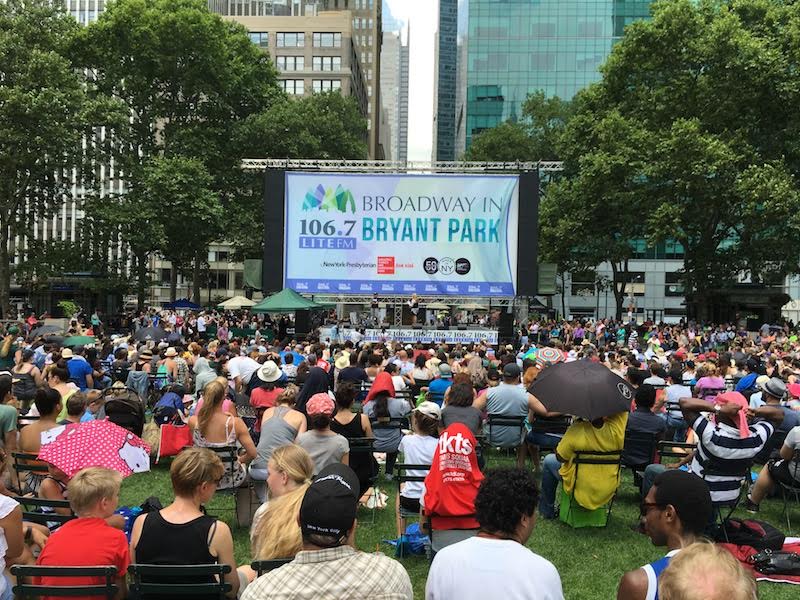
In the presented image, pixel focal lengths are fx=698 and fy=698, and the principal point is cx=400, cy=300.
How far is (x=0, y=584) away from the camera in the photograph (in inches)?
137

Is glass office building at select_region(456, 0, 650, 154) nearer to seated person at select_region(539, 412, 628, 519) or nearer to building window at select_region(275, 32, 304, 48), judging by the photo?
building window at select_region(275, 32, 304, 48)

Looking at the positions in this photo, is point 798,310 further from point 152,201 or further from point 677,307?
point 152,201

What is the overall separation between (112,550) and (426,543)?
9.80 feet

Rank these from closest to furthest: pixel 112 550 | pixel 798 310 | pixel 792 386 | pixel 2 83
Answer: pixel 112 550
pixel 792 386
pixel 2 83
pixel 798 310

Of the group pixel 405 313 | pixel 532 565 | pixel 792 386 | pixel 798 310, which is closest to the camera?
pixel 532 565

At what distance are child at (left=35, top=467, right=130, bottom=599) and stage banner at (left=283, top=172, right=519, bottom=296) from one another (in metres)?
19.9

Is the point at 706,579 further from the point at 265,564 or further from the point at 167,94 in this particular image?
the point at 167,94

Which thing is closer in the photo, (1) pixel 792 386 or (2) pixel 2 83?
(1) pixel 792 386

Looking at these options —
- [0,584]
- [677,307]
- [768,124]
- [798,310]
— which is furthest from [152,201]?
[677,307]

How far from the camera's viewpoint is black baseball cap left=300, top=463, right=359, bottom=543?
8.02 ft

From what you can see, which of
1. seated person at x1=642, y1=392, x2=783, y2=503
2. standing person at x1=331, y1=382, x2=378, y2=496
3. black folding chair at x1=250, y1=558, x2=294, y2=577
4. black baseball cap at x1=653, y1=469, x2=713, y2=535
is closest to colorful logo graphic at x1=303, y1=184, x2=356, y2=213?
standing person at x1=331, y1=382, x2=378, y2=496

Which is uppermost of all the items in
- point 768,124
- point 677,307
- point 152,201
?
point 768,124

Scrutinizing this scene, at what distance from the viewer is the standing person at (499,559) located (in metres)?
2.54

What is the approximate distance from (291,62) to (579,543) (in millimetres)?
71648
